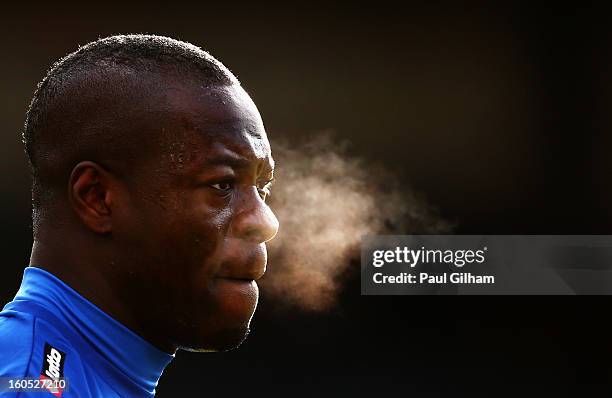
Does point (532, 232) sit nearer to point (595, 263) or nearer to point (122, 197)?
point (595, 263)

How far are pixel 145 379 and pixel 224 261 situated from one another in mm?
337

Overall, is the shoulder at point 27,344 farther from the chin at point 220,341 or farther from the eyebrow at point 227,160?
the eyebrow at point 227,160

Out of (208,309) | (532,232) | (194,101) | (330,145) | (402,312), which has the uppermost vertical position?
(330,145)

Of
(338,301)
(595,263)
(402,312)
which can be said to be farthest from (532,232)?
(338,301)

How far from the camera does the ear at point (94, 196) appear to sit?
171 centimetres

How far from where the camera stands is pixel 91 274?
1.73 m

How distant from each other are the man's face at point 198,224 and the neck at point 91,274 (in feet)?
0.09

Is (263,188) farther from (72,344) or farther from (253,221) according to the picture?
(72,344)

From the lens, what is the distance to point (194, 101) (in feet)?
5.72

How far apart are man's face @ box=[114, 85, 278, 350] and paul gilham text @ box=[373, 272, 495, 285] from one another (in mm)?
5443

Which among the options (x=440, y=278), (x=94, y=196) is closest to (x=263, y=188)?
(x=94, y=196)

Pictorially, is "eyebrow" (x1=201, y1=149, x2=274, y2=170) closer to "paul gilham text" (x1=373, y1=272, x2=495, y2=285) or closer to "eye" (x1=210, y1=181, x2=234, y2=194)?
"eye" (x1=210, y1=181, x2=234, y2=194)

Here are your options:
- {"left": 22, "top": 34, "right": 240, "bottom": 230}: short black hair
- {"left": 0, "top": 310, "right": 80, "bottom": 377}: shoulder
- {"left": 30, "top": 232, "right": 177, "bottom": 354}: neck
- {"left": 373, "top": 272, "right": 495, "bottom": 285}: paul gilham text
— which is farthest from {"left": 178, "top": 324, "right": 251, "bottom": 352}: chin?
{"left": 373, "top": 272, "right": 495, "bottom": 285}: paul gilham text

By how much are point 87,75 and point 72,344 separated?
578 millimetres
